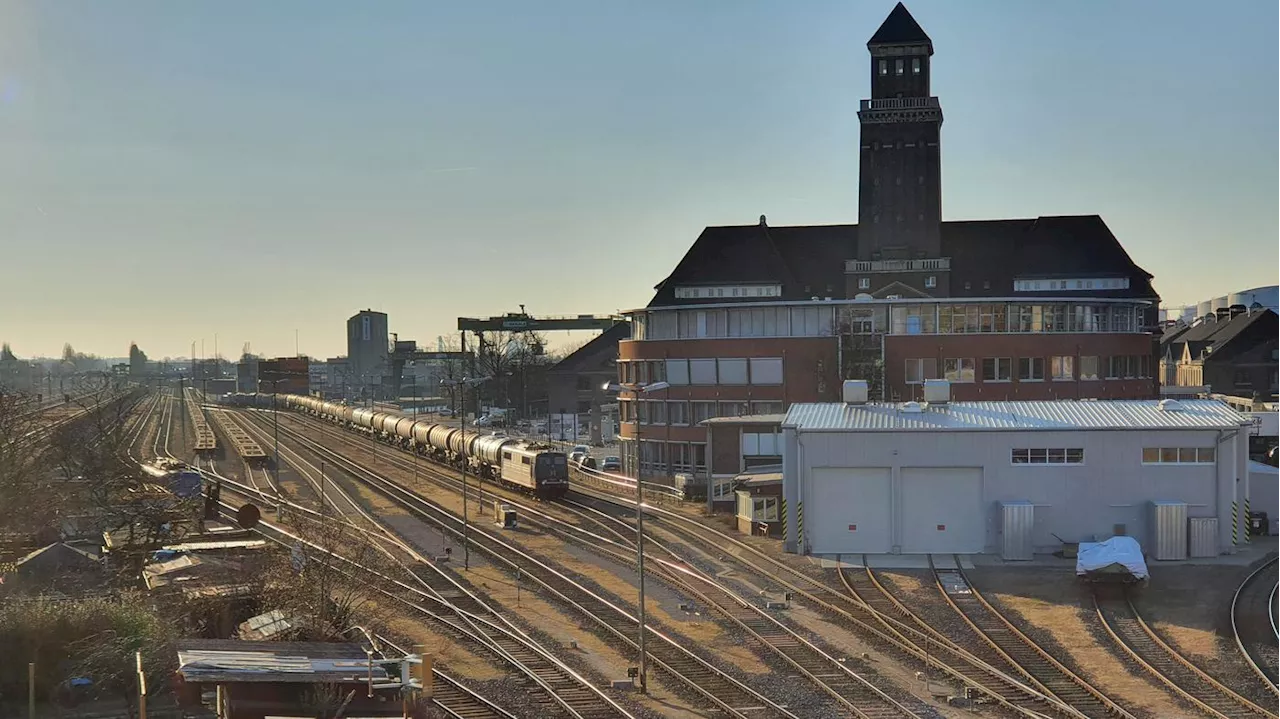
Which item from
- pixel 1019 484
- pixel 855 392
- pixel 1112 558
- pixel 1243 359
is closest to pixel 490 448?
pixel 855 392

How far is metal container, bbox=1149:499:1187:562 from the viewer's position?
1592 inches

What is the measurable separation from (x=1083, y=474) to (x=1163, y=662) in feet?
48.1

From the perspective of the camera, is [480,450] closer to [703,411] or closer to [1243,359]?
[703,411]

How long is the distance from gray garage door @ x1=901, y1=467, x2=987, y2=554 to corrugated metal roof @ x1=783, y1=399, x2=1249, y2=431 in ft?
5.79

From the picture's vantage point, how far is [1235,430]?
41.1m

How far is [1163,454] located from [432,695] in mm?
28567

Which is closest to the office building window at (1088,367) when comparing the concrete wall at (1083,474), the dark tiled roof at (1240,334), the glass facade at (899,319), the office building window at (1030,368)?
the glass facade at (899,319)

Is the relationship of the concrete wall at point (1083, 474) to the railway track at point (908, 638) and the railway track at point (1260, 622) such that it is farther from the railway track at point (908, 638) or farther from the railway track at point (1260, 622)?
the railway track at point (908, 638)

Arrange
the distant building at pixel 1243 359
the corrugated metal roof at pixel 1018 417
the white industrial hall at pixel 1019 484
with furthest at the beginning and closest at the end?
the distant building at pixel 1243 359 < the corrugated metal roof at pixel 1018 417 < the white industrial hall at pixel 1019 484

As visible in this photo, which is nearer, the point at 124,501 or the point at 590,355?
the point at 124,501

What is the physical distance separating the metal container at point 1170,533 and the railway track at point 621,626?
19556mm

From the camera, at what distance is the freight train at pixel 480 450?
6138cm

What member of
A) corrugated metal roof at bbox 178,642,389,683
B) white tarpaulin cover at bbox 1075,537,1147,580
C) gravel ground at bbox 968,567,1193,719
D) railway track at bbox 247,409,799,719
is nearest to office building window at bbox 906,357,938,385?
railway track at bbox 247,409,799,719

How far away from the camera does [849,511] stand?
42.6 m
